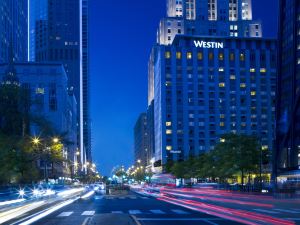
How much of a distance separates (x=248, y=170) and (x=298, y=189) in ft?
74.4

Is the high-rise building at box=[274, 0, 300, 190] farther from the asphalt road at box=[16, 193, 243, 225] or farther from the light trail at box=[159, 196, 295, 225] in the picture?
the light trail at box=[159, 196, 295, 225]

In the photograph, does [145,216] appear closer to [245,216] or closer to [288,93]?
[245,216]

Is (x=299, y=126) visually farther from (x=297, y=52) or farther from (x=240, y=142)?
(x=240, y=142)

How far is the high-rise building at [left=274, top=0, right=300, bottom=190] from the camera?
113394 millimetres

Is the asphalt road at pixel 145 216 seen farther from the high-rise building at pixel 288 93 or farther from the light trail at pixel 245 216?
the high-rise building at pixel 288 93

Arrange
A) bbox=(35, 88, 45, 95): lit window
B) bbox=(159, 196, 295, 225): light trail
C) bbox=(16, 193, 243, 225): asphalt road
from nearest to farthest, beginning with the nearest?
bbox=(159, 196, 295, 225): light trail → bbox=(16, 193, 243, 225): asphalt road → bbox=(35, 88, 45, 95): lit window

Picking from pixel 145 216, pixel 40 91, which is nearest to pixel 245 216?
pixel 145 216

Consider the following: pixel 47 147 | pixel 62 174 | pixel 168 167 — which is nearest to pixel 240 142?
pixel 47 147

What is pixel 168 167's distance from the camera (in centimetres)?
19125

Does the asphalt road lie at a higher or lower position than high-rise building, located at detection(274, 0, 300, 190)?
lower

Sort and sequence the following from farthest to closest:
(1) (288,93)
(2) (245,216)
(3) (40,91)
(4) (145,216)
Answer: (3) (40,91), (1) (288,93), (4) (145,216), (2) (245,216)

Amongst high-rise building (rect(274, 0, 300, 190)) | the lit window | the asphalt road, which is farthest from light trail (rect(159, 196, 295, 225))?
the lit window

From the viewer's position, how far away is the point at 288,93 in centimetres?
12131

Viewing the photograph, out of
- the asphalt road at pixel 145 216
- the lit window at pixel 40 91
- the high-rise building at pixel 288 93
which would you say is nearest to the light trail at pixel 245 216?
the asphalt road at pixel 145 216
